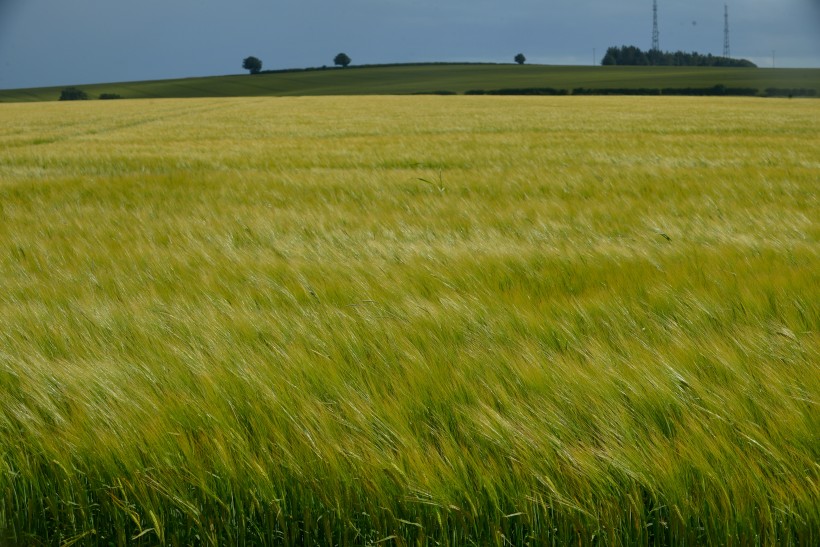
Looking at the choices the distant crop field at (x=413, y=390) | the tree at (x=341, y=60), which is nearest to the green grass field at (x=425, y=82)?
the tree at (x=341, y=60)

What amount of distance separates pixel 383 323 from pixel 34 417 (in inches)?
36.7

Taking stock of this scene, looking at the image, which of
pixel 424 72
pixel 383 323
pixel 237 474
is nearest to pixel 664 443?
pixel 237 474

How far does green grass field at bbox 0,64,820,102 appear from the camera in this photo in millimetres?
72375

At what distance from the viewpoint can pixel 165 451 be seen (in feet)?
4.78

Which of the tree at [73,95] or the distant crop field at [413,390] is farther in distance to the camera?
the tree at [73,95]

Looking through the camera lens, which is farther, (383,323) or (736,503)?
(383,323)

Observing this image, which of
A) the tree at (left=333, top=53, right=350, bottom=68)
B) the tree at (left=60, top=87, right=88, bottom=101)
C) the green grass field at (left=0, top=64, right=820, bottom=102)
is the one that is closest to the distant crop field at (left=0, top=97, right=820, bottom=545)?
the green grass field at (left=0, top=64, right=820, bottom=102)

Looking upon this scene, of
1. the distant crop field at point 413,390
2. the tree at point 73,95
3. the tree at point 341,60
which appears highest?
the tree at point 341,60

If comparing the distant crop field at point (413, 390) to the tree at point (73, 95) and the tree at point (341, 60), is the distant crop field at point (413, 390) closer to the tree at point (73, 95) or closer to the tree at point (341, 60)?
the tree at point (73, 95)

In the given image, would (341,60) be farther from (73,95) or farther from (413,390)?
(413,390)

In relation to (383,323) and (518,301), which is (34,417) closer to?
(383,323)

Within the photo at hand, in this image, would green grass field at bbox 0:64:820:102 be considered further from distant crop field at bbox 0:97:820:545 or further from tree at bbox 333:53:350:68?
distant crop field at bbox 0:97:820:545

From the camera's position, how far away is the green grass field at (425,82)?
7238cm

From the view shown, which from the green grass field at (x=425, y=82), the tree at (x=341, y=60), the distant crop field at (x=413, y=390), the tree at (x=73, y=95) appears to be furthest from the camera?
the tree at (x=341, y=60)
